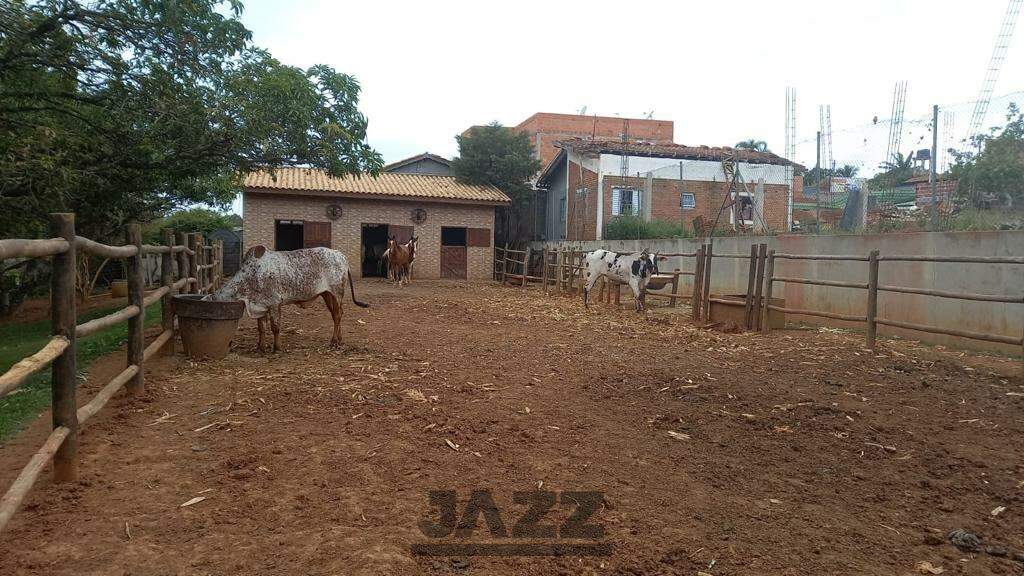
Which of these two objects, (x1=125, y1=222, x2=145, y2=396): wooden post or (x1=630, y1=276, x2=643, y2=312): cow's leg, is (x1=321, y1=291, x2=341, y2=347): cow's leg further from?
(x1=630, y1=276, x2=643, y2=312): cow's leg

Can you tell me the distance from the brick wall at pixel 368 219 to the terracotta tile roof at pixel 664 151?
14.4 feet

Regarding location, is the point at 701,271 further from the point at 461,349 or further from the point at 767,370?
the point at 461,349

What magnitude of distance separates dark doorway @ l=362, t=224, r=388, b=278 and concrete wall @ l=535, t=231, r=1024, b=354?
15882mm

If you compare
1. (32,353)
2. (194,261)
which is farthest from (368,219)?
(32,353)

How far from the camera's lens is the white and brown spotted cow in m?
6.88

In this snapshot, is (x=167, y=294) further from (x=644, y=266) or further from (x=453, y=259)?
(x=453, y=259)

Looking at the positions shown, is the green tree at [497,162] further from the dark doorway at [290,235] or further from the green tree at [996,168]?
the green tree at [996,168]

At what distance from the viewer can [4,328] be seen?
11.8 metres

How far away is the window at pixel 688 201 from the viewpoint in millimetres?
18016

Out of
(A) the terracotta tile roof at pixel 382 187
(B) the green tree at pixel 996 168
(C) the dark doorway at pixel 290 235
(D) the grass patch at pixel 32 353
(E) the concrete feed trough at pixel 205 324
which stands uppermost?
(A) the terracotta tile roof at pixel 382 187

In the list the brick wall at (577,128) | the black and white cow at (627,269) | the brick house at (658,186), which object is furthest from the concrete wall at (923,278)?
the brick wall at (577,128)

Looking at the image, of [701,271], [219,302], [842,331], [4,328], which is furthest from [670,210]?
[4,328]

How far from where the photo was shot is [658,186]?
1872cm

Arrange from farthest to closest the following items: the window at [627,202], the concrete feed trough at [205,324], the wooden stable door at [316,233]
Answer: the wooden stable door at [316,233]
the window at [627,202]
the concrete feed trough at [205,324]
